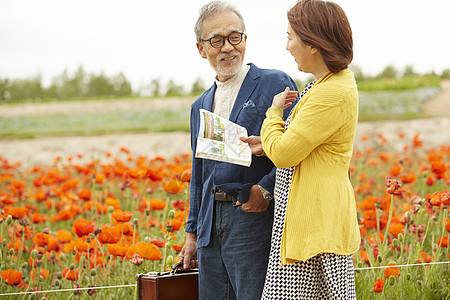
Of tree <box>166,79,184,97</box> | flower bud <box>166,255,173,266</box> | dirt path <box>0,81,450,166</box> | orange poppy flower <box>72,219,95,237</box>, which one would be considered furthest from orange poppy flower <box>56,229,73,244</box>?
tree <box>166,79,184,97</box>

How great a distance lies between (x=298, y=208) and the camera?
5.63ft

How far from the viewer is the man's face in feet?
6.69

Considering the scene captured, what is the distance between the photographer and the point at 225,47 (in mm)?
2027

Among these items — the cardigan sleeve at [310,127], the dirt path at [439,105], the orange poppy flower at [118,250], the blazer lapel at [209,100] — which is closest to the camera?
the cardigan sleeve at [310,127]

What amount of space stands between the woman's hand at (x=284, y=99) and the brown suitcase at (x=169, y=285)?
0.72m

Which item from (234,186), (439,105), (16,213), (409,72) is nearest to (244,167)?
(234,186)

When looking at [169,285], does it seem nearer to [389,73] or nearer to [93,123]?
[93,123]

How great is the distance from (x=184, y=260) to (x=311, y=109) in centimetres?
90

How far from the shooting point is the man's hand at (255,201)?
1.90 meters

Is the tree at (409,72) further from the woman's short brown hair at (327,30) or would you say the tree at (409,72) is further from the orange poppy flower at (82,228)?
the woman's short brown hair at (327,30)

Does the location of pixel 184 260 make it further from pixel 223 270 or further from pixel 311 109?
pixel 311 109

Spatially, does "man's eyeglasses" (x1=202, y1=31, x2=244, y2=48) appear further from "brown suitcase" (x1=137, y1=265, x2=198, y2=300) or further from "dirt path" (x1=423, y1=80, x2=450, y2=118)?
"dirt path" (x1=423, y1=80, x2=450, y2=118)

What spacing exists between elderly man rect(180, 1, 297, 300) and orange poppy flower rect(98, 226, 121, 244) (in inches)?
25.5

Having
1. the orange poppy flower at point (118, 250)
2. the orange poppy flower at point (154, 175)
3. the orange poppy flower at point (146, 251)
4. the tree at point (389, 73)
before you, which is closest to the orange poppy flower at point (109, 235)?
the orange poppy flower at point (118, 250)
